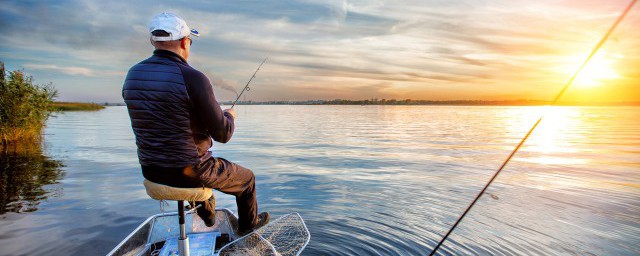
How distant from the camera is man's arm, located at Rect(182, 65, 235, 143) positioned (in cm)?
389

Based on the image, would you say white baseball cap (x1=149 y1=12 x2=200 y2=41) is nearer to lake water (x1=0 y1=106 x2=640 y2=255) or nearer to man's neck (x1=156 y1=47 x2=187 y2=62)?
man's neck (x1=156 y1=47 x2=187 y2=62)

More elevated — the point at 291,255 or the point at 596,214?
the point at 291,255

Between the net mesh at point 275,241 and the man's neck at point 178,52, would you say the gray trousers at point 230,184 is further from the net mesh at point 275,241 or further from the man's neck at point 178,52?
the man's neck at point 178,52

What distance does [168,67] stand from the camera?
12.6ft

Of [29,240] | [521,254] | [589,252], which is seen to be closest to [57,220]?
[29,240]

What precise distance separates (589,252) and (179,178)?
713 centimetres

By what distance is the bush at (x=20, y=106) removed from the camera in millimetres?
20484

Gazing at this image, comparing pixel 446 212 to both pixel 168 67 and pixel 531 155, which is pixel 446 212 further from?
pixel 531 155

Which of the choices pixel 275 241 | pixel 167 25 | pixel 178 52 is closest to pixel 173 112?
pixel 178 52

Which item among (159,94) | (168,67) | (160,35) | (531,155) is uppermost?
(160,35)

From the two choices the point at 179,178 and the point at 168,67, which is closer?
the point at 168,67

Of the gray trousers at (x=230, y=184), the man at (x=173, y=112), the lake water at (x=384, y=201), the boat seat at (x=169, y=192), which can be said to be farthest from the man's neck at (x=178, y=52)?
the lake water at (x=384, y=201)

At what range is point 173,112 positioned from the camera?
152 inches

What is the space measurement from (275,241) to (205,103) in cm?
291
